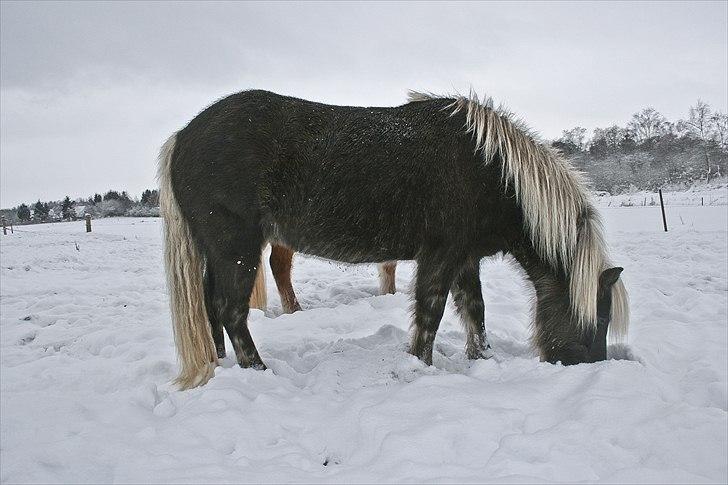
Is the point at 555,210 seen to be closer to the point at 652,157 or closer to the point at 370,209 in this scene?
the point at 370,209

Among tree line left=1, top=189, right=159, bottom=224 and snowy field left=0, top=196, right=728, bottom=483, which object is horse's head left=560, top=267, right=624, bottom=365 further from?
Answer: tree line left=1, top=189, right=159, bottom=224

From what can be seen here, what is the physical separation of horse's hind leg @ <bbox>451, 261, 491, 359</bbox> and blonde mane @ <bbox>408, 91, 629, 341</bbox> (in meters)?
0.66

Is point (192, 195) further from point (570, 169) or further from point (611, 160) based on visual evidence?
point (611, 160)

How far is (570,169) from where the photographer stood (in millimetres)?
3531

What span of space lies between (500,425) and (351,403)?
2.80 feet

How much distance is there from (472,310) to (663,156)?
54.8 m

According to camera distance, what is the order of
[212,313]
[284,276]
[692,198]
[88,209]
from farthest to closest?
1. [88,209]
2. [692,198]
3. [284,276]
4. [212,313]

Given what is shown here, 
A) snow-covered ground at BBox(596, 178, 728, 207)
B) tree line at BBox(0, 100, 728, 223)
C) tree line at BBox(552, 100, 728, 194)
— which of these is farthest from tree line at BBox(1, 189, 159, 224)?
tree line at BBox(552, 100, 728, 194)

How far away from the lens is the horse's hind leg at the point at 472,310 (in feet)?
12.1

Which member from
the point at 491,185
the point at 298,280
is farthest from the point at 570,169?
the point at 298,280

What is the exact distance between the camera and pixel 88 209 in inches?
2267

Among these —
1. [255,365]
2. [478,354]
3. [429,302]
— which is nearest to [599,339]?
[478,354]

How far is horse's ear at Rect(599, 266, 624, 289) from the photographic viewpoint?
3.07 meters

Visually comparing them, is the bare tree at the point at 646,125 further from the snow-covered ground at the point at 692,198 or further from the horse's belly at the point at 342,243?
the horse's belly at the point at 342,243
